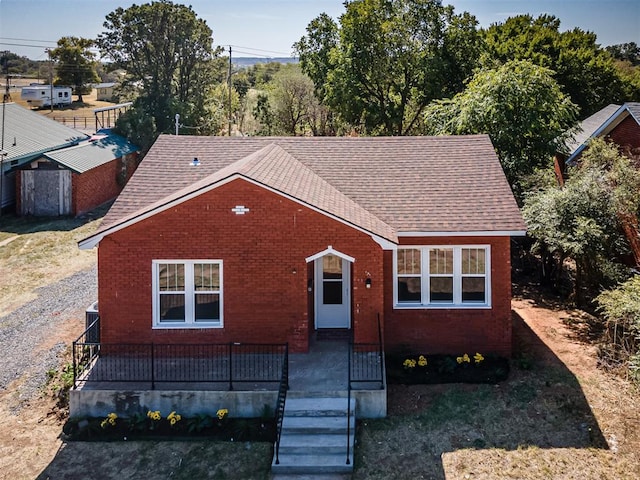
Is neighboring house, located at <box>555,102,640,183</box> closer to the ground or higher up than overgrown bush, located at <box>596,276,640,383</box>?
higher up

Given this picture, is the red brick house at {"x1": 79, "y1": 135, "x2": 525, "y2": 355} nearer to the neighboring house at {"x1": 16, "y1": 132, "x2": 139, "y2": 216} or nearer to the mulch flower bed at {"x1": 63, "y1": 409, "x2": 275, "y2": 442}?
the mulch flower bed at {"x1": 63, "y1": 409, "x2": 275, "y2": 442}

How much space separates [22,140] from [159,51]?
45.5ft

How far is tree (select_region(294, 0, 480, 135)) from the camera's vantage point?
3547cm

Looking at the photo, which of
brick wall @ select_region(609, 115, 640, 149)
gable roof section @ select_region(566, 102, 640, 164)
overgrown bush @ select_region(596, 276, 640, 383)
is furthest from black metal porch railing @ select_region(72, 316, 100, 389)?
brick wall @ select_region(609, 115, 640, 149)

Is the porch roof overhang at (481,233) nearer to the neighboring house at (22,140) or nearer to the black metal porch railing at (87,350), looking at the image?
the black metal porch railing at (87,350)

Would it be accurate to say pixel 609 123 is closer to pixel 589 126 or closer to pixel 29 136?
pixel 589 126

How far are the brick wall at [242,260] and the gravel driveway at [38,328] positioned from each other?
2.31m

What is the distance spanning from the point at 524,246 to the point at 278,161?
11766mm

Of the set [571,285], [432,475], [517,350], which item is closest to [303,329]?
[432,475]

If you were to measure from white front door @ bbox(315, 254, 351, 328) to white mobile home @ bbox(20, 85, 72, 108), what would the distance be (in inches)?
2308

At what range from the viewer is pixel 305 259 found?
559 inches

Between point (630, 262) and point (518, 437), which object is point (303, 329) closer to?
point (518, 437)

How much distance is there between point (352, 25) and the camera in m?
35.7

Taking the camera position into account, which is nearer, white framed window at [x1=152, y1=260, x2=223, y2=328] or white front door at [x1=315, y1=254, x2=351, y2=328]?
white framed window at [x1=152, y1=260, x2=223, y2=328]
